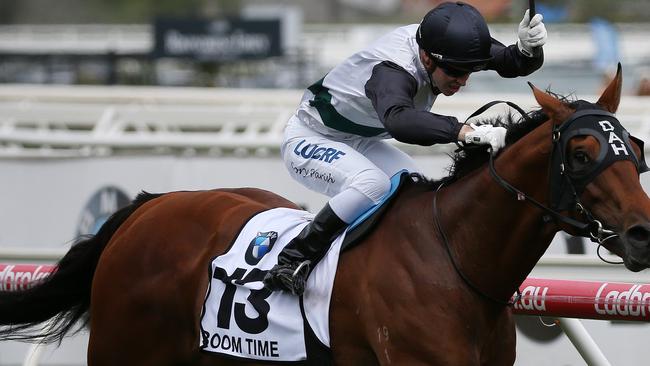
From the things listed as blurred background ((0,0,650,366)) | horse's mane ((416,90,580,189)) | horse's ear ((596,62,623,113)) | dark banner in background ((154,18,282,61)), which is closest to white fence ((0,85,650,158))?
blurred background ((0,0,650,366))

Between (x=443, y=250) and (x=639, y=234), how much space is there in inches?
30.3

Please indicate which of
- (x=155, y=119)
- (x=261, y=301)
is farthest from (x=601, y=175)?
(x=155, y=119)

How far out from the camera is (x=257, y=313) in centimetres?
434

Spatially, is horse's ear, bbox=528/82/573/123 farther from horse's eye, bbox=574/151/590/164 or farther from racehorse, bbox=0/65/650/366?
horse's eye, bbox=574/151/590/164

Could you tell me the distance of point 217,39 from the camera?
875 inches

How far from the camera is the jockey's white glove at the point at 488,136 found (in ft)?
12.4

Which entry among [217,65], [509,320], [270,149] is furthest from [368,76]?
[217,65]

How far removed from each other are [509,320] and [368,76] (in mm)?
1038

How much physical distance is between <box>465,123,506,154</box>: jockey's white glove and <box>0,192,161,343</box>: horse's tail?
1.92 meters

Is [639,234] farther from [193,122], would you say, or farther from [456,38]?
[193,122]

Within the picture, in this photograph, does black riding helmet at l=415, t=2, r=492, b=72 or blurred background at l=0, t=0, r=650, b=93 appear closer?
black riding helmet at l=415, t=2, r=492, b=72

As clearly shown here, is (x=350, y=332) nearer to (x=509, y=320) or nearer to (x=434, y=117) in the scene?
(x=509, y=320)

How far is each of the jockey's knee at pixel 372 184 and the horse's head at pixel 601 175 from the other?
28.9 inches

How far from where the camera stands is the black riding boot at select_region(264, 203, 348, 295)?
4.16 metres
